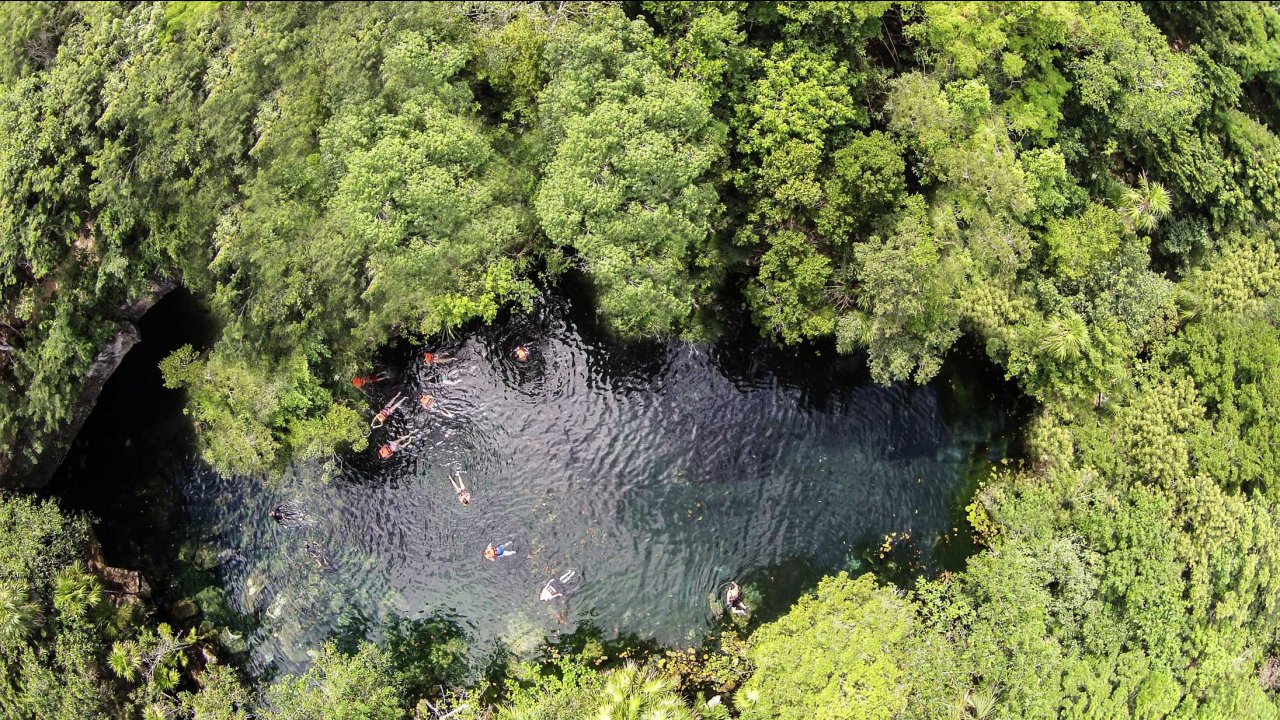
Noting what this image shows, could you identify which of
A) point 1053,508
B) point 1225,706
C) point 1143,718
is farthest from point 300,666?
point 1225,706

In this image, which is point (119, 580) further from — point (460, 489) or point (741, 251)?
point (741, 251)

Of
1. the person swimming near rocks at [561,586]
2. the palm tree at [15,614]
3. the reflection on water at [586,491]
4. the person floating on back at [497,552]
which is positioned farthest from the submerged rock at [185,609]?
the person swimming near rocks at [561,586]

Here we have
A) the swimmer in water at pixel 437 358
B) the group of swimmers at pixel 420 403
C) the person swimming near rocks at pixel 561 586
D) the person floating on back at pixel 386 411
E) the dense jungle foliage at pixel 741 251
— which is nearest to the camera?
the dense jungle foliage at pixel 741 251

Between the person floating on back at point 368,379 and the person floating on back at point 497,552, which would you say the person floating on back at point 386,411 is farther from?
the person floating on back at point 497,552

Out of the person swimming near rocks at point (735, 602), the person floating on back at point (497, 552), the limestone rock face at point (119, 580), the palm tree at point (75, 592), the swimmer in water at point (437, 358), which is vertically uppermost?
the swimmer in water at point (437, 358)

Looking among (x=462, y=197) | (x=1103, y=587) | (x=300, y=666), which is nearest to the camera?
(x=462, y=197)

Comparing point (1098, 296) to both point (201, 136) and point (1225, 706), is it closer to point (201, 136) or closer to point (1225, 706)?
point (1225, 706)

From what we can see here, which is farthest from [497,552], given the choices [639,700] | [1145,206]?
A: [1145,206]
